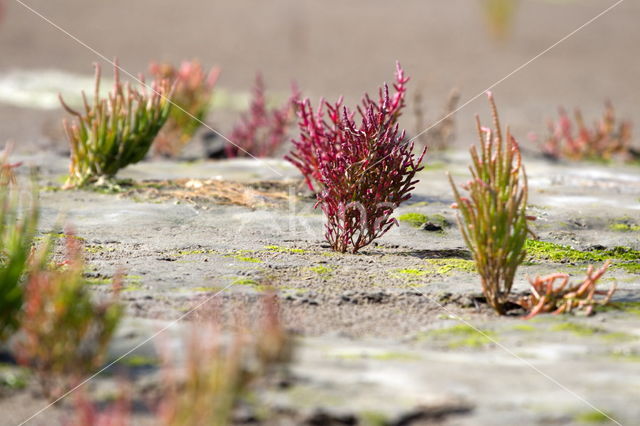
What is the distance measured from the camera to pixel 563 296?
4.01m

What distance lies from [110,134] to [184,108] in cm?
380

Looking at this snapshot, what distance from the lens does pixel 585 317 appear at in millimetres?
3852

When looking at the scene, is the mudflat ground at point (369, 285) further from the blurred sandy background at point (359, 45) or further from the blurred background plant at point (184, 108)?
the blurred sandy background at point (359, 45)

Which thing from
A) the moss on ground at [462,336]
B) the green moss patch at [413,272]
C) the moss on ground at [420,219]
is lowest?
the moss on ground at [462,336]

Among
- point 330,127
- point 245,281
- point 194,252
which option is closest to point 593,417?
point 245,281

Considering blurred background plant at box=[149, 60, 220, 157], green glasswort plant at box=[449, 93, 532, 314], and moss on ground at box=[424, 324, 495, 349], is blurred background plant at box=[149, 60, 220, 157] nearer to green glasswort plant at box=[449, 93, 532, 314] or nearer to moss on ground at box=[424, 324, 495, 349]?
green glasswort plant at box=[449, 93, 532, 314]

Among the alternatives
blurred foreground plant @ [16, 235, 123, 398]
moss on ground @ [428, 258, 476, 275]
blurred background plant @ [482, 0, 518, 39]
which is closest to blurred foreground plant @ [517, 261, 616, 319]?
moss on ground @ [428, 258, 476, 275]

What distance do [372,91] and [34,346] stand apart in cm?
1394

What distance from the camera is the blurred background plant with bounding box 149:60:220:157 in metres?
10.8

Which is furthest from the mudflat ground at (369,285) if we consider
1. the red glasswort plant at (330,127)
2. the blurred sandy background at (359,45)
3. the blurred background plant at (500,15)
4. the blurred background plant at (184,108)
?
the blurred background plant at (500,15)

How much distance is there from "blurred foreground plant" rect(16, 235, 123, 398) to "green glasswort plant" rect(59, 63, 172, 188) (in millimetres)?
4177

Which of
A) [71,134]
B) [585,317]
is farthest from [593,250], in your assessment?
[71,134]

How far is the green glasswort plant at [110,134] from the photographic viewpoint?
714 centimetres

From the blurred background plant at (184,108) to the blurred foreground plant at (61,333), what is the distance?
7.75 m
